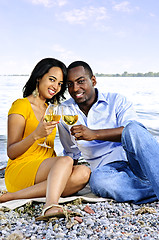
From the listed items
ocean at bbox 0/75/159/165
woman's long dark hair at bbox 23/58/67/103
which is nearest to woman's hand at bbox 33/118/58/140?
woman's long dark hair at bbox 23/58/67/103

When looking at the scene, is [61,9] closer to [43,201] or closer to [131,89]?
[131,89]

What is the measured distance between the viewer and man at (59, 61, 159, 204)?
2.72 metres

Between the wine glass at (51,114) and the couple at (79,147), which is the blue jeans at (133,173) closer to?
the couple at (79,147)

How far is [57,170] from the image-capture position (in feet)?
8.70

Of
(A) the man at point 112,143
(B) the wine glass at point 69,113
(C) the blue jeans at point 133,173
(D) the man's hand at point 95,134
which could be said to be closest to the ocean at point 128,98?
(A) the man at point 112,143

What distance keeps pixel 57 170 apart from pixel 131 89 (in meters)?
18.0

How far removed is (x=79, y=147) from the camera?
3273 millimetres

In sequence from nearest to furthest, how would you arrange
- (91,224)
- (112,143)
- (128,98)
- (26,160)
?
(91,224)
(26,160)
(112,143)
(128,98)

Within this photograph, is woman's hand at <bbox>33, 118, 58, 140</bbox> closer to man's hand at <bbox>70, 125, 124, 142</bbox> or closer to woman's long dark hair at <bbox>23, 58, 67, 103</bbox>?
man's hand at <bbox>70, 125, 124, 142</bbox>

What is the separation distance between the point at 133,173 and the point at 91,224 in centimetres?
106

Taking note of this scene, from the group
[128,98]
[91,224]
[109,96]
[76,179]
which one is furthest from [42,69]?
[128,98]

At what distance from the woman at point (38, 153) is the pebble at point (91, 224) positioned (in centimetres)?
25

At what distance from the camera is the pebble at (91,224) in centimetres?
209

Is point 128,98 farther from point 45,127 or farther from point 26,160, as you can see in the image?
point 45,127
